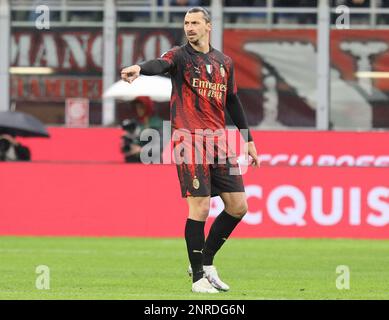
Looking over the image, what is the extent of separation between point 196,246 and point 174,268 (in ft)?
10.7

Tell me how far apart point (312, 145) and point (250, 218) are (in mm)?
8541

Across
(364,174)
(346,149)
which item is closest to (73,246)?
(364,174)

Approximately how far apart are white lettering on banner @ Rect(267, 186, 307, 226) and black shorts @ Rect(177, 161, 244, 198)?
8.32 meters

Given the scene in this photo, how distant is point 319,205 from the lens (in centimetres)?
1978

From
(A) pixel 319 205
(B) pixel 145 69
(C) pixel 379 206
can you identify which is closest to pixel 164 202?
(A) pixel 319 205

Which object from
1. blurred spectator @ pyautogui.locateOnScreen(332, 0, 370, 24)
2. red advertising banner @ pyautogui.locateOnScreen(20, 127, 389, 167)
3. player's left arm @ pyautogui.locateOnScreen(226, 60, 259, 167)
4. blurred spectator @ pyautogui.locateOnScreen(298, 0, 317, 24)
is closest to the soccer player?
player's left arm @ pyautogui.locateOnScreen(226, 60, 259, 167)

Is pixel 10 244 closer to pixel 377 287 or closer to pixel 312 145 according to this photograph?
pixel 377 287

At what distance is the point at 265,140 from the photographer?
1113 inches

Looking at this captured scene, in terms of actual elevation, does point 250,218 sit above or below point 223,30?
below

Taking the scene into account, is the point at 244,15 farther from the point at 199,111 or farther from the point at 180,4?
the point at 199,111

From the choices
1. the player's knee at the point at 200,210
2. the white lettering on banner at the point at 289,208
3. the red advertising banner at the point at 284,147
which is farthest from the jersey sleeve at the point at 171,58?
the red advertising banner at the point at 284,147

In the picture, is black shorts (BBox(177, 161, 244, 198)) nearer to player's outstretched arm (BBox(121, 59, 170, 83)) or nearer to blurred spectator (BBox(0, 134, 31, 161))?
player's outstretched arm (BBox(121, 59, 170, 83))

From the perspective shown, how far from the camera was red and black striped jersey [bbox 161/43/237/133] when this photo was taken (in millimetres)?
11211

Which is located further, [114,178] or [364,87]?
[364,87]
